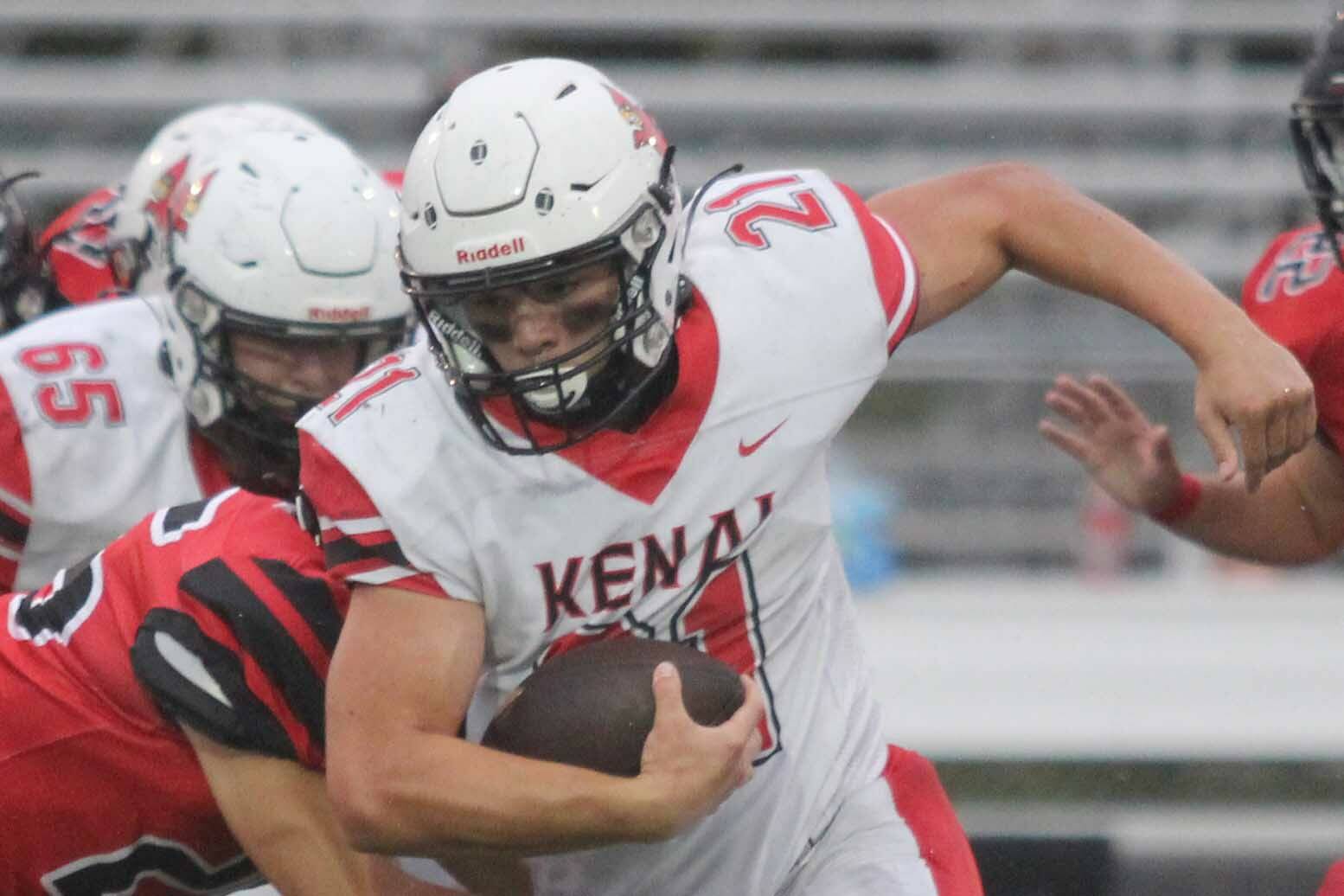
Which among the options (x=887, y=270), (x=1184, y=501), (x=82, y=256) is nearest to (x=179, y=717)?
(x=887, y=270)

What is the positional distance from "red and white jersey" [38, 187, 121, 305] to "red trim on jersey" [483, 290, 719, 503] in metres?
1.78

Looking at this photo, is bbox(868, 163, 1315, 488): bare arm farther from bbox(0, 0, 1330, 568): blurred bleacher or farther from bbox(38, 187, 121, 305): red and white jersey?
bbox(0, 0, 1330, 568): blurred bleacher

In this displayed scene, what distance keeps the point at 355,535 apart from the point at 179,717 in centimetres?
34

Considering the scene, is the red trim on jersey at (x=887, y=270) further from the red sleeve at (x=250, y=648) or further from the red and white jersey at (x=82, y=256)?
the red and white jersey at (x=82, y=256)

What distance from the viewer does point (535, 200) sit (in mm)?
1959

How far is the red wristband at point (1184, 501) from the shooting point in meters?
2.73

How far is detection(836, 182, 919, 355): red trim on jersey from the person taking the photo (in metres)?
2.17

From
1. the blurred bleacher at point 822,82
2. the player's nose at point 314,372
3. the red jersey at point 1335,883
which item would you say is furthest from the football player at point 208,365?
the blurred bleacher at point 822,82

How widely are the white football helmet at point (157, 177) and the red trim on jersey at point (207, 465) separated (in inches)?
23.6

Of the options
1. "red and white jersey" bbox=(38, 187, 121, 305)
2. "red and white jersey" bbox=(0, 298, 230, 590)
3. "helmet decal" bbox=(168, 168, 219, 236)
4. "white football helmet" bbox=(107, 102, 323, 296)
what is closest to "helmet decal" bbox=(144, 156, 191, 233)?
"white football helmet" bbox=(107, 102, 323, 296)

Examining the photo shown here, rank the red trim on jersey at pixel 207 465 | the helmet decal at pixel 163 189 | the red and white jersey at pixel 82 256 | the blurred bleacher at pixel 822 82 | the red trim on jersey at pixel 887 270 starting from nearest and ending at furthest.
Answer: the red trim on jersey at pixel 887 270 < the red trim on jersey at pixel 207 465 < the helmet decal at pixel 163 189 < the red and white jersey at pixel 82 256 < the blurred bleacher at pixel 822 82

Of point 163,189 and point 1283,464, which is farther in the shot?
point 163,189

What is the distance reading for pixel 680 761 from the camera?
186cm

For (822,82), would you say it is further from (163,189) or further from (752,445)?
(752,445)
